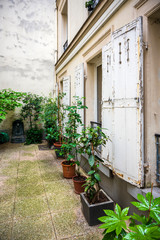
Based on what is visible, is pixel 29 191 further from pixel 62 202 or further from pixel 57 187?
pixel 62 202

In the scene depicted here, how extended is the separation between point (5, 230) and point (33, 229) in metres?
0.38

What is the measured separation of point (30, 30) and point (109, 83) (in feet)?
24.1

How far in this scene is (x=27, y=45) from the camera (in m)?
8.12

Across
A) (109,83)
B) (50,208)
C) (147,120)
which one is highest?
(109,83)

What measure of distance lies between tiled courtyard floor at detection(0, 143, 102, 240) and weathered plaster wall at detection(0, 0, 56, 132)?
15.3 ft

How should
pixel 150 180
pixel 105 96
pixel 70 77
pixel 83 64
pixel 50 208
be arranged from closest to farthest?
pixel 150 180
pixel 50 208
pixel 105 96
pixel 83 64
pixel 70 77

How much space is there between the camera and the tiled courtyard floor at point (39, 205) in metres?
2.12

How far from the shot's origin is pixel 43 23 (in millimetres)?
8336

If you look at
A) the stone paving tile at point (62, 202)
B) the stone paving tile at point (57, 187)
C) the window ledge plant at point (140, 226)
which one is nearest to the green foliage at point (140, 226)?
the window ledge plant at point (140, 226)

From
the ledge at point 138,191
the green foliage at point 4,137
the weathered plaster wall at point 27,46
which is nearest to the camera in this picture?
the ledge at point 138,191

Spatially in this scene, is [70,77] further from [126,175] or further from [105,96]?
[126,175]

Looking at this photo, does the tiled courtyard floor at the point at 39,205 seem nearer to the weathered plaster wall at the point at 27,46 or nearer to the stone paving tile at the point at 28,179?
the stone paving tile at the point at 28,179

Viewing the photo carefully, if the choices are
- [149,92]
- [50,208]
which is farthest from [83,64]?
[50,208]

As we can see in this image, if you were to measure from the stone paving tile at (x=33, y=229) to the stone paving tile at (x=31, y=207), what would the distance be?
136 mm
